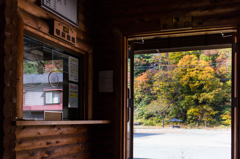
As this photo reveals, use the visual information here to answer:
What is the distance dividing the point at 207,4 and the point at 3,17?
2.78 metres

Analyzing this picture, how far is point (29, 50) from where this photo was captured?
2.61 meters

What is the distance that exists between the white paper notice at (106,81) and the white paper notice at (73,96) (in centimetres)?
40

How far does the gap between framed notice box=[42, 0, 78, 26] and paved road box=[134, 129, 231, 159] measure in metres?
6.56

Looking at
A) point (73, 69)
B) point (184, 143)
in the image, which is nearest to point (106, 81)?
point (73, 69)

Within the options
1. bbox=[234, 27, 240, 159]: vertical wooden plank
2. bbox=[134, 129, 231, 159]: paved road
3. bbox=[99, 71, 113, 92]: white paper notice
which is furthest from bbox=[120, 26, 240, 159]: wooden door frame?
bbox=[134, 129, 231, 159]: paved road

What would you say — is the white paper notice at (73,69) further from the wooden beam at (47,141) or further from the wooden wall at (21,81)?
the wooden beam at (47,141)

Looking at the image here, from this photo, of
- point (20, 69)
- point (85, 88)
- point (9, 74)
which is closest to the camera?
point (9, 74)

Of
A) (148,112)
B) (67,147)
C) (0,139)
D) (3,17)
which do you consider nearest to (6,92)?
(0,139)

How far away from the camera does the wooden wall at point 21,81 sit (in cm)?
126

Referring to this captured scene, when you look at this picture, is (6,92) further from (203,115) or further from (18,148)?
(203,115)

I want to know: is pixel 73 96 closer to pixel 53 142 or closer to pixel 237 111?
pixel 53 142

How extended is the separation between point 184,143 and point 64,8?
9.74 metres

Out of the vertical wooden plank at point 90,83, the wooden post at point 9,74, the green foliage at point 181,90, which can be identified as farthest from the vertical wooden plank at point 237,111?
the green foliage at point 181,90

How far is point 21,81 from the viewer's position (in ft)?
7.60
